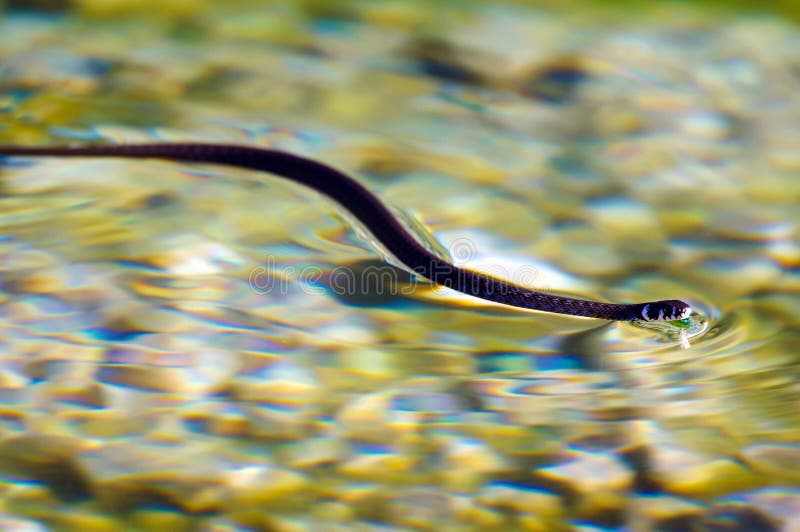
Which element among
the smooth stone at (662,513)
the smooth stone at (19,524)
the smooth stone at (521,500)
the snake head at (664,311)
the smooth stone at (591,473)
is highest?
the snake head at (664,311)

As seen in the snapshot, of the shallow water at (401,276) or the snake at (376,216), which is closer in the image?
the shallow water at (401,276)

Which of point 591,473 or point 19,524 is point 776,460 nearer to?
point 591,473

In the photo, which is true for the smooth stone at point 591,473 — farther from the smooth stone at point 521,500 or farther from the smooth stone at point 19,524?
the smooth stone at point 19,524

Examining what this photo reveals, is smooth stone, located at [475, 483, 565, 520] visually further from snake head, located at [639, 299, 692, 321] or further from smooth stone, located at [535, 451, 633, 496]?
snake head, located at [639, 299, 692, 321]

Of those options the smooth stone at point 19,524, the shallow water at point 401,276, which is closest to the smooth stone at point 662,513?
the shallow water at point 401,276

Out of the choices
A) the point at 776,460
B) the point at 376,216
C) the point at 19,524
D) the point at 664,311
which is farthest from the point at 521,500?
the point at 376,216

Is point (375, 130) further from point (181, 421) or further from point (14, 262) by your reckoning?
point (181, 421)

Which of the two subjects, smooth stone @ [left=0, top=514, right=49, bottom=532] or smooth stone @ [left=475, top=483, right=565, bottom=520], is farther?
smooth stone @ [left=475, top=483, right=565, bottom=520]

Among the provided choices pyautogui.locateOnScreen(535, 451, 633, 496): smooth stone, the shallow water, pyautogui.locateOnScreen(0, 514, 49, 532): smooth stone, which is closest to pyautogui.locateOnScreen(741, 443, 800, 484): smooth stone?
the shallow water
